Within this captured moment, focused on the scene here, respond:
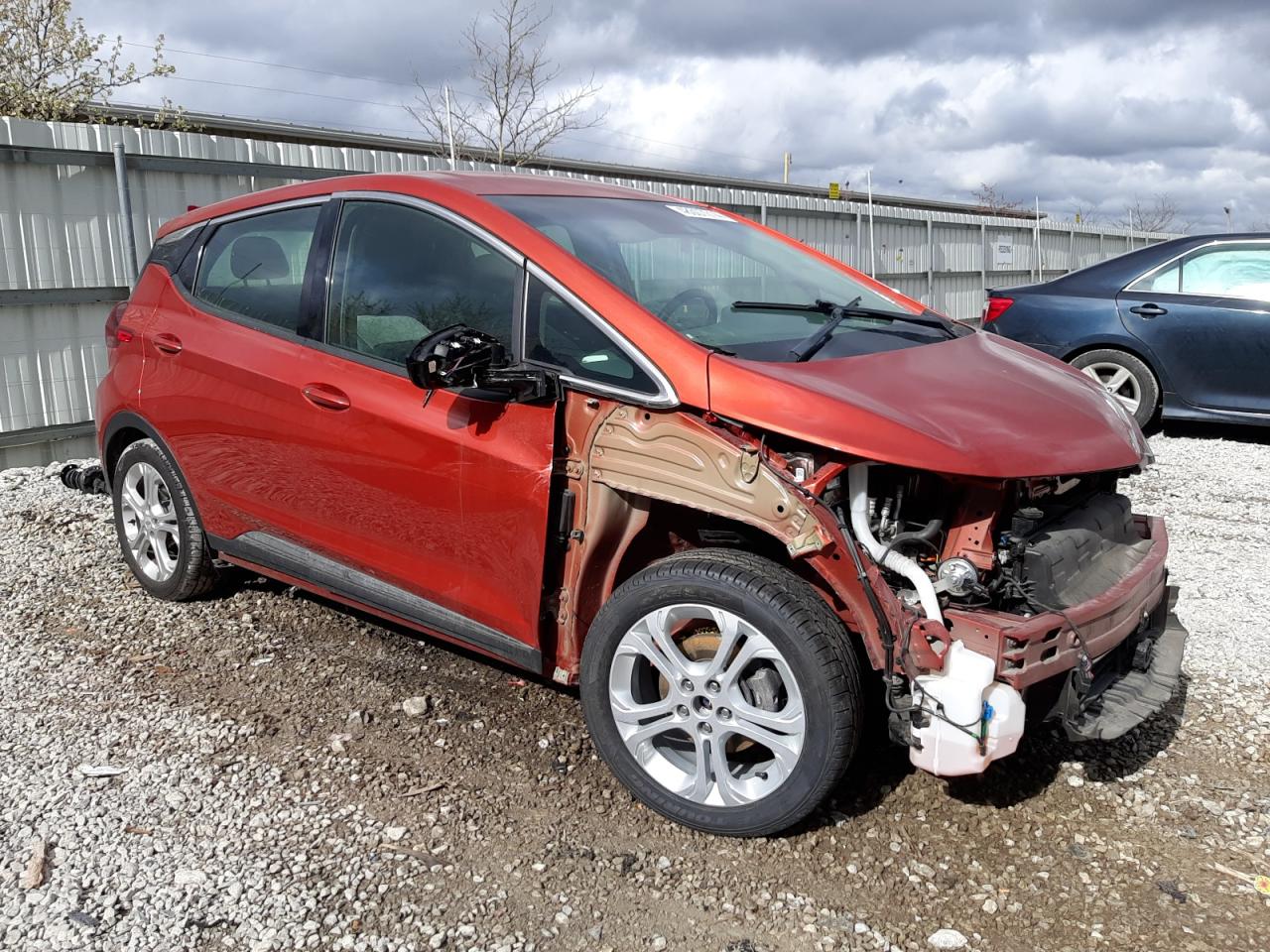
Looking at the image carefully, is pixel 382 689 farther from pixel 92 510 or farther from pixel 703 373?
pixel 92 510

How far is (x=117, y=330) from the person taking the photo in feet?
15.3

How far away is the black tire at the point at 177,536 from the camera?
4.43 metres

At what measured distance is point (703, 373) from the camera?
2898mm

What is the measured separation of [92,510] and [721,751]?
15.5ft

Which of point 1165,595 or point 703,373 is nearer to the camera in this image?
point 703,373

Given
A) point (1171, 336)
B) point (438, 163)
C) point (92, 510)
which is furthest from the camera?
point (438, 163)

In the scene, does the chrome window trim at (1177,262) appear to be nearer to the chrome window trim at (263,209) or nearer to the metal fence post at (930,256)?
the chrome window trim at (263,209)

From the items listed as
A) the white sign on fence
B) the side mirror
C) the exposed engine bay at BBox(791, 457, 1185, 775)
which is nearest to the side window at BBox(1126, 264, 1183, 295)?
the exposed engine bay at BBox(791, 457, 1185, 775)

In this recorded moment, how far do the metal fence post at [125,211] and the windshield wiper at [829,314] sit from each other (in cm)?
588

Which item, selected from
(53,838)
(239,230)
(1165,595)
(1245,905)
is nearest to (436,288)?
(239,230)

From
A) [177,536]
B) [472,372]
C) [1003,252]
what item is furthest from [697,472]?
[1003,252]

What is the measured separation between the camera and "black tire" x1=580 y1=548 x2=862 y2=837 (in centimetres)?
268

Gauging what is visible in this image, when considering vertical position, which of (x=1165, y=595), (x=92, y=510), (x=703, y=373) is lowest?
(x=92, y=510)

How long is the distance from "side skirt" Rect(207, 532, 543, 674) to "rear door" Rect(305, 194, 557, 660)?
0.01 meters
